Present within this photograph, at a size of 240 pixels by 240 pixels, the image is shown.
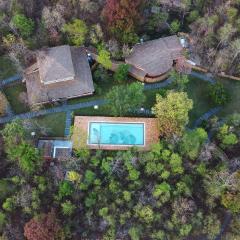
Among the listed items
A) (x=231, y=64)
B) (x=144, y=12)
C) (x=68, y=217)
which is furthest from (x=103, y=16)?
(x=68, y=217)

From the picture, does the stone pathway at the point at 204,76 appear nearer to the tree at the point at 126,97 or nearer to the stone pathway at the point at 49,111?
the tree at the point at 126,97

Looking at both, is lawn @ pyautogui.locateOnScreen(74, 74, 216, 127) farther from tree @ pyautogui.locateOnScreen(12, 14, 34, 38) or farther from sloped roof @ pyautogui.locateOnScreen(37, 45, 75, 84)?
tree @ pyautogui.locateOnScreen(12, 14, 34, 38)

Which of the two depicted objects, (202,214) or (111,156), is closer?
(202,214)

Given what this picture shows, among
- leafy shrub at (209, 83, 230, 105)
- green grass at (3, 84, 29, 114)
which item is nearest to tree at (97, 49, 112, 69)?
green grass at (3, 84, 29, 114)

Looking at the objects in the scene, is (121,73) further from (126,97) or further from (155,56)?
(126,97)

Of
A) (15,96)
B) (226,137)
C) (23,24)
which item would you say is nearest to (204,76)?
(226,137)

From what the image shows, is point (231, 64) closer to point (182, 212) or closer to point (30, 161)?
point (182, 212)
